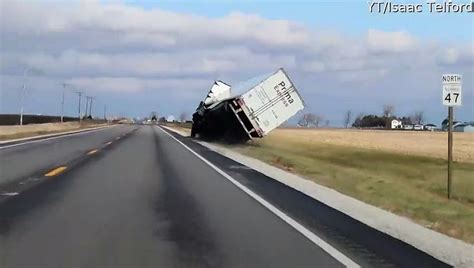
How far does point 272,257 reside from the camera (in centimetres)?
813

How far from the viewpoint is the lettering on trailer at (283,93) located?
38688 millimetres

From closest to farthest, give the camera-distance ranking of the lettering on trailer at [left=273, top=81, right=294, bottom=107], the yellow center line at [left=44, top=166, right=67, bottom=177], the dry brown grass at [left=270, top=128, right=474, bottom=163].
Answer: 1. the yellow center line at [left=44, top=166, right=67, bottom=177]
2. the lettering on trailer at [left=273, top=81, right=294, bottom=107]
3. the dry brown grass at [left=270, top=128, right=474, bottom=163]

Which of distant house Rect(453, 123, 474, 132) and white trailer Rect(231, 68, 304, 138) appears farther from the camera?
distant house Rect(453, 123, 474, 132)

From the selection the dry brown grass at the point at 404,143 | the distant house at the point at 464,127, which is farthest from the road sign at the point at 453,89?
the distant house at the point at 464,127

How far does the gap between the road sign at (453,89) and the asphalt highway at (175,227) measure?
15.6 ft

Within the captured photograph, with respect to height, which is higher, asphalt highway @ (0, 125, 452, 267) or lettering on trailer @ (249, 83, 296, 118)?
lettering on trailer @ (249, 83, 296, 118)

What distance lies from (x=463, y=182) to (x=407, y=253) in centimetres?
1774

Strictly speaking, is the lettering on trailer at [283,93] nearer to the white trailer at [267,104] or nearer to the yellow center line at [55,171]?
the white trailer at [267,104]

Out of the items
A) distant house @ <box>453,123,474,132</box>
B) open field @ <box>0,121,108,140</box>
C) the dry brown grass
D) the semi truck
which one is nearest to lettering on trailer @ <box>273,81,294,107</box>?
the semi truck

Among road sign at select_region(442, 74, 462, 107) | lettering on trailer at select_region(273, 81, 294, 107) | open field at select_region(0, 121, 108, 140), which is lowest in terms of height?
open field at select_region(0, 121, 108, 140)

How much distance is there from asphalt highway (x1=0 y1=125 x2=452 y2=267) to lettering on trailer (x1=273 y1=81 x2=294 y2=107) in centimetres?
2143

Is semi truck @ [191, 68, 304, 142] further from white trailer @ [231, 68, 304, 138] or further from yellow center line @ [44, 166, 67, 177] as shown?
yellow center line @ [44, 166, 67, 177]

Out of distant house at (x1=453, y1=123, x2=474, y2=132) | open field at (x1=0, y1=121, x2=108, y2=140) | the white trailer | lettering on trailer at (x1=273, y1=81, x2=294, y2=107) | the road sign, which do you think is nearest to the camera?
the road sign

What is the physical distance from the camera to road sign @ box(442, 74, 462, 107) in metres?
A: 16.7
